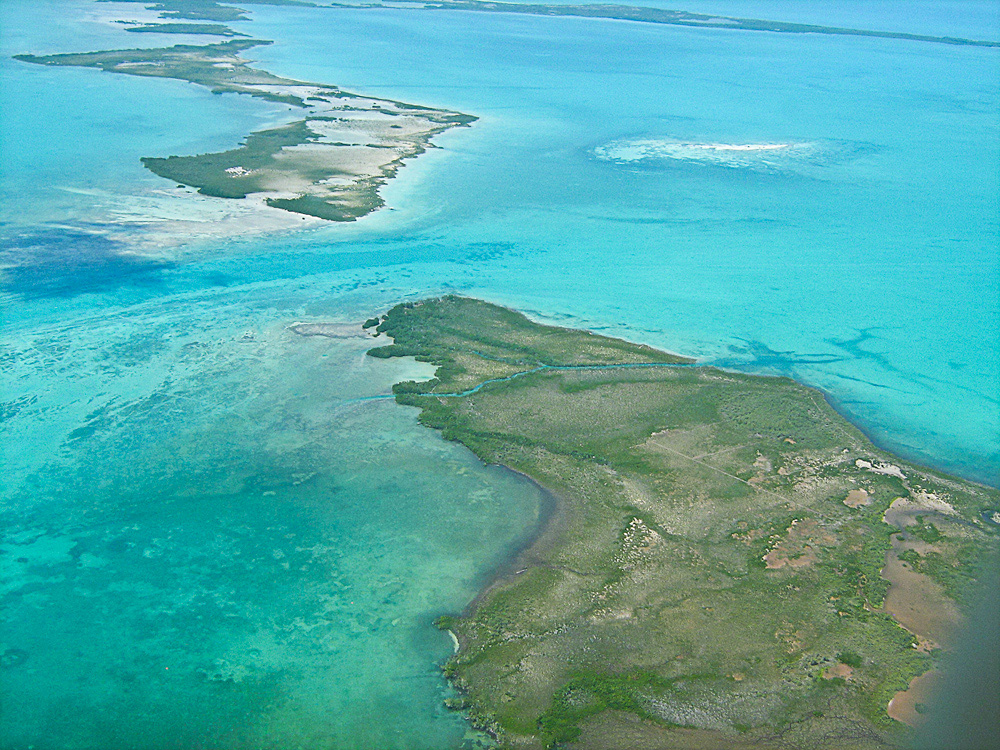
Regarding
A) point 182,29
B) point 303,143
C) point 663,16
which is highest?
point 663,16

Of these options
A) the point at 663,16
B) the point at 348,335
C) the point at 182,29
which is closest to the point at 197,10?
the point at 182,29

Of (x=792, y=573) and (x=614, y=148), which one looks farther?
(x=614, y=148)

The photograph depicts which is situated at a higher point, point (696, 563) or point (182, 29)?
point (182, 29)

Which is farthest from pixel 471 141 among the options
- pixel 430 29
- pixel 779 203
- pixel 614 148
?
pixel 430 29

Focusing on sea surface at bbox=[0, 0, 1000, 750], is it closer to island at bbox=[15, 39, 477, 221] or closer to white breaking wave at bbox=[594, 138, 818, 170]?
white breaking wave at bbox=[594, 138, 818, 170]

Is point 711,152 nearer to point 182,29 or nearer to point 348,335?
point 348,335

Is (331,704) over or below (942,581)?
below

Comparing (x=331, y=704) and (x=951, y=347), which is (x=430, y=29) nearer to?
(x=951, y=347)

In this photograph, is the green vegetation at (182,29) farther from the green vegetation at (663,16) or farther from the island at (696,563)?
the island at (696,563)
